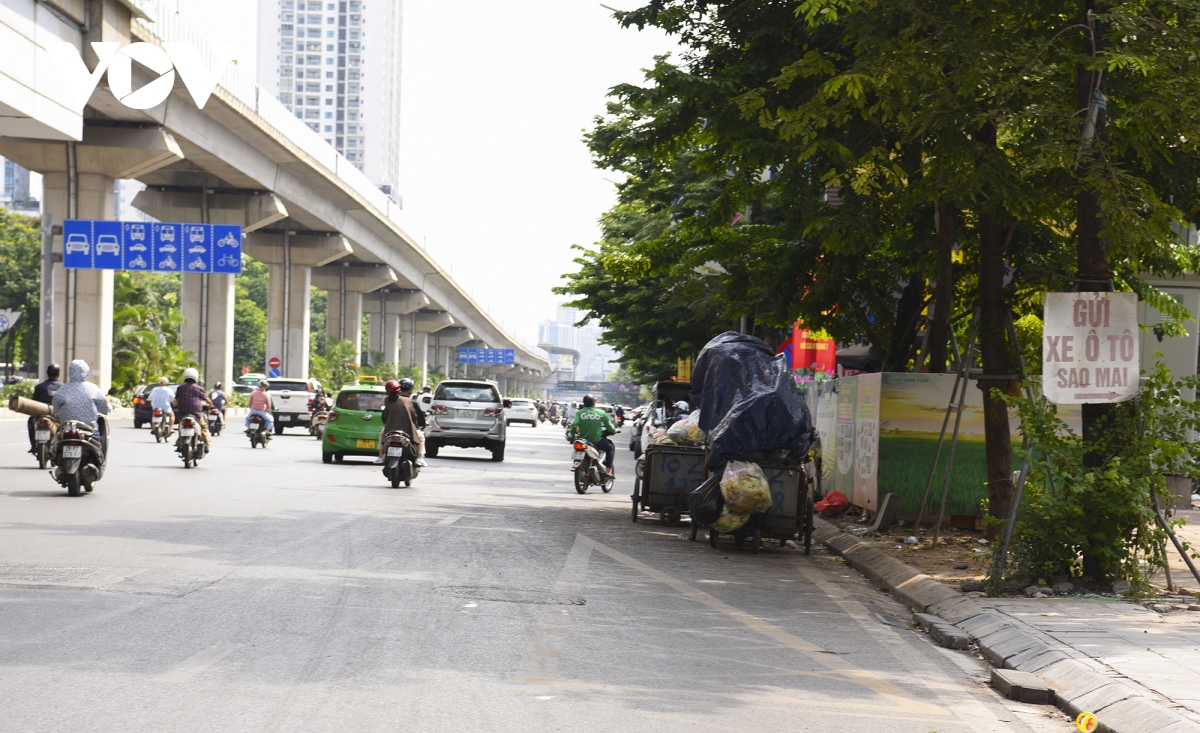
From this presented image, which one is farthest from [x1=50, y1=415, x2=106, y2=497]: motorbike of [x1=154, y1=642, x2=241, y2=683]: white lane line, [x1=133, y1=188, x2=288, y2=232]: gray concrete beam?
[x1=133, y1=188, x2=288, y2=232]: gray concrete beam

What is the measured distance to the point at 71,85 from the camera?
3534cm

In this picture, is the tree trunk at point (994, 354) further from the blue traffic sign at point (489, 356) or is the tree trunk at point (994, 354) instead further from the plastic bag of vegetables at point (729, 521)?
the blue traffic sign at point (489, 356)

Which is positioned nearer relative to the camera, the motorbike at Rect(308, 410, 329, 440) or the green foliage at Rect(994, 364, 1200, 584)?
the green foliage at Rect(994, 364, 1200, 584)

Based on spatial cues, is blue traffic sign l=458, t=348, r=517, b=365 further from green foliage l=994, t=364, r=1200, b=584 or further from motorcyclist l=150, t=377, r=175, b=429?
green foliage l=994, t=364, r=1200, b=584

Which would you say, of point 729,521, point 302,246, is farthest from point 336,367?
point 729,521

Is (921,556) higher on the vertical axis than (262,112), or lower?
lower

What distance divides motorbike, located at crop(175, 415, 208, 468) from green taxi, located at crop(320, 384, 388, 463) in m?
4.14

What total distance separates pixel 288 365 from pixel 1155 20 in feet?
194

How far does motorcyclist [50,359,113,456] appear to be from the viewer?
53.2 ft

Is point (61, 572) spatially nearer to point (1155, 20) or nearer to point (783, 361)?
point (783, 361)

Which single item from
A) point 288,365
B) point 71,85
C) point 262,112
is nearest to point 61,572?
point 71,85

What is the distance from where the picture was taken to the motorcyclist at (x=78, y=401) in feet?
53.2

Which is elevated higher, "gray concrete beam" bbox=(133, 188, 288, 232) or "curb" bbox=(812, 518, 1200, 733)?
"gray concrete beam" bbox=(133, 188, 288, 232)

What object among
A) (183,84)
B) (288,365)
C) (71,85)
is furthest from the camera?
(288,365)
